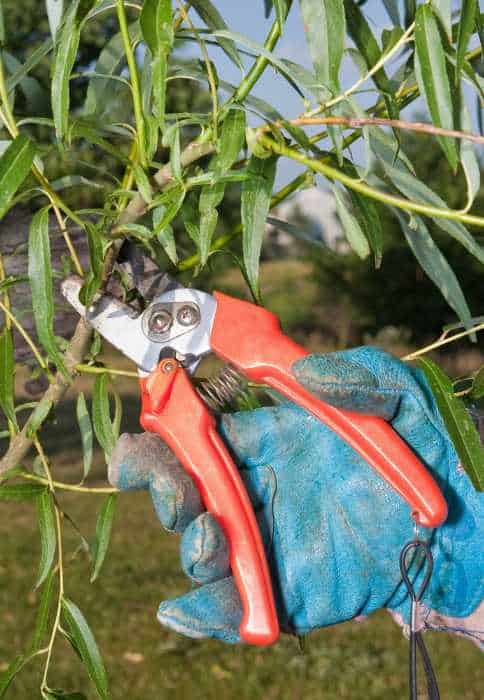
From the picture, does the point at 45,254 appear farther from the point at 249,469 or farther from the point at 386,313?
the point at 386,313

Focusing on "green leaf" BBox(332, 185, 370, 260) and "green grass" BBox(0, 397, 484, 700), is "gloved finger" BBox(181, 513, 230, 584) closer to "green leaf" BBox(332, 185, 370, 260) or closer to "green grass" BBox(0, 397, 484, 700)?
"green leaf" BBox(332, 185, 370, 260)

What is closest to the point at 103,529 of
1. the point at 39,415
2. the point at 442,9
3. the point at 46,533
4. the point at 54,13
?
the point at 46,533

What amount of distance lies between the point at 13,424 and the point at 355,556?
1.29ft

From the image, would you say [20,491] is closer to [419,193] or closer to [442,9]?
[419,193]

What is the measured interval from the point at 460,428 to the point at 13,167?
43cm

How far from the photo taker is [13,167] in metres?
0.70

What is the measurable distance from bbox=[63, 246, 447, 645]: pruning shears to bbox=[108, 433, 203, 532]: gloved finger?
0.06 feet

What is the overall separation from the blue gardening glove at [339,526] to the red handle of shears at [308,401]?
0.06 metres

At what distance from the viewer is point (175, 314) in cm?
97

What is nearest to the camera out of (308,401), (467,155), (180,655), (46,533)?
(467,155)

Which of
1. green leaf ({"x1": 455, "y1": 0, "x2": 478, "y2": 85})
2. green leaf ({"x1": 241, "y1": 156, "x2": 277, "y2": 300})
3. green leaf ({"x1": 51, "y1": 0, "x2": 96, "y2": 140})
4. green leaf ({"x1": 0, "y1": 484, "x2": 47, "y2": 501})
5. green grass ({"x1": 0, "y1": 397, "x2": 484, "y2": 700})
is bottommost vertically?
green grass ({"x1": 0, "y1": 397, "x2": 484, "y2": 700})

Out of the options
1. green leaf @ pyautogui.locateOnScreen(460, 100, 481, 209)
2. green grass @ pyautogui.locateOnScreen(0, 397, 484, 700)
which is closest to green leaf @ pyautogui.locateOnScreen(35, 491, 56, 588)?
green leaf @ pyautogui.locateOnScreen(460, 100, 481, 209)

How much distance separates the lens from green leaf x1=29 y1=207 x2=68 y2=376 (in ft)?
2.54

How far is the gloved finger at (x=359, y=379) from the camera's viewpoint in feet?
2.65
